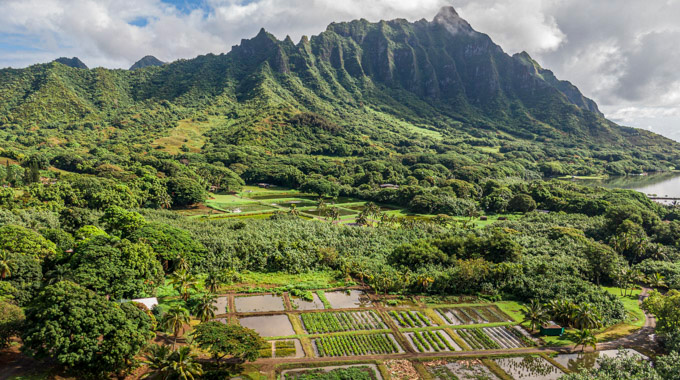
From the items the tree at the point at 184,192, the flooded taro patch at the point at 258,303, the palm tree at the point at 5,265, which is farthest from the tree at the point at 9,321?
the tree at the point at 184,192

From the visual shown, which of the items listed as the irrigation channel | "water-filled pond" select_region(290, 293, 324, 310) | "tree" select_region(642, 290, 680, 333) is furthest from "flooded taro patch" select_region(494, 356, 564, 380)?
"water-filled pond" select_region(290, 293, 324, 310)

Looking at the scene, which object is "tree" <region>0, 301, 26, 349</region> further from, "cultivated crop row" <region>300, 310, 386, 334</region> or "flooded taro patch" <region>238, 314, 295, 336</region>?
"cultivated crop row" <region>300, 310, 386, 334</region>

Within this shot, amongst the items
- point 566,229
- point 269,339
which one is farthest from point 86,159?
point 566,229

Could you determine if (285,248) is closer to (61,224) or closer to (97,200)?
(61,224)

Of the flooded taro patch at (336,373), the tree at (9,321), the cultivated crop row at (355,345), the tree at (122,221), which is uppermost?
the tree at (122,221)

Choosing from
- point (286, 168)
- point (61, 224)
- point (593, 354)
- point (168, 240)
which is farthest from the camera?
point (286, 168)

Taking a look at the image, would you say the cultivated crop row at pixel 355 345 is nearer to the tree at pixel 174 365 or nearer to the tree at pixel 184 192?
the tree at pixel 174 365
